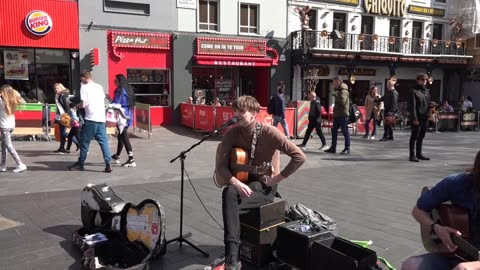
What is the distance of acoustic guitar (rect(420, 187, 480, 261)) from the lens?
2457mm

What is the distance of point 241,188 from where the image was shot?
12.6ft

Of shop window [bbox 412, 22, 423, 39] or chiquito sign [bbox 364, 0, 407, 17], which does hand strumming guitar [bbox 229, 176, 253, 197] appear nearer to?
chiquito sign [bbox 364, 0, 407, 17]

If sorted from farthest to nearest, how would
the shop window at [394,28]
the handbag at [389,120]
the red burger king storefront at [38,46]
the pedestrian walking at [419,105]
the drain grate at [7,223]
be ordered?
the shop window at [394,28]
the red burger king storefront at [38,46]
the handbag at [389,120]
the pedestrian walking at [419,105]
the drain grate at [7,223]

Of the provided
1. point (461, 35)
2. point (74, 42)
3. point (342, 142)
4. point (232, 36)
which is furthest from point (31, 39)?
point (461, 35)

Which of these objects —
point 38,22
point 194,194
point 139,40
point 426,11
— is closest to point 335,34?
point 426,11

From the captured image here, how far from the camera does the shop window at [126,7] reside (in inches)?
648

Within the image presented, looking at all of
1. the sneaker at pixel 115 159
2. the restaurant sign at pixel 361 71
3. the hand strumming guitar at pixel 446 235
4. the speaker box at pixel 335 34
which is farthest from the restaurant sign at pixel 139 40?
the hand strumming guitar at pixel 446 235

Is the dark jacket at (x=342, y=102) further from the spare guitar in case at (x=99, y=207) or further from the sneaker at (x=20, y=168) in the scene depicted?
the spare guitar in case at (x=99, y=207)

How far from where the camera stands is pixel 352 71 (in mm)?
22578

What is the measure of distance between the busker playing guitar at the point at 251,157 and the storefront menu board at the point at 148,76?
46.3 feet

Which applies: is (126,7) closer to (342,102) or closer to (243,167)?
(342,102)

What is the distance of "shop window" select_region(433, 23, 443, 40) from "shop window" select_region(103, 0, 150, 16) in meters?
17.4

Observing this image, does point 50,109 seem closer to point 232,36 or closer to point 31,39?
point 31,39

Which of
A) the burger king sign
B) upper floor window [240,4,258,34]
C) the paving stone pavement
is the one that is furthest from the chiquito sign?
the burger king sign
